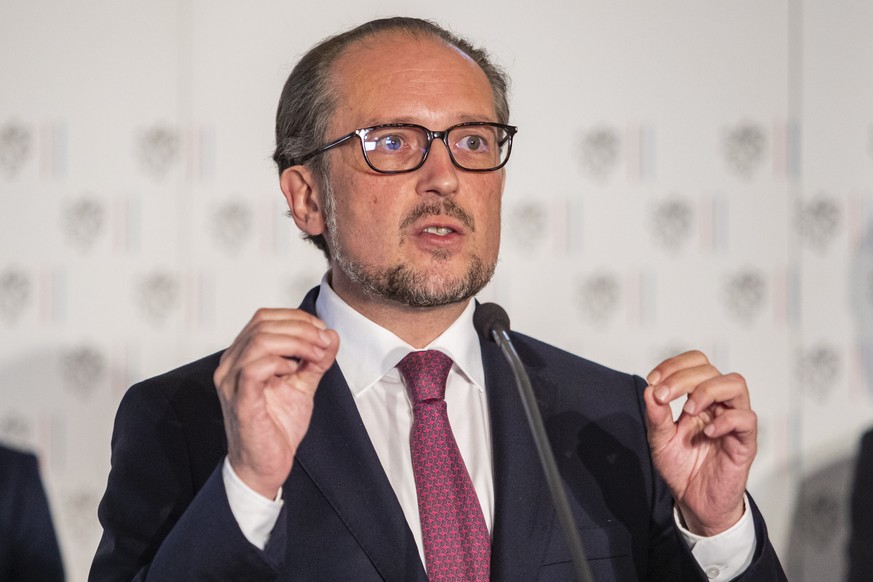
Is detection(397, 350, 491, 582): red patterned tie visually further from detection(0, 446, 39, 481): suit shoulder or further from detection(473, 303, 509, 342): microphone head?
detection(0, 446, 39, 481): suit shoulder

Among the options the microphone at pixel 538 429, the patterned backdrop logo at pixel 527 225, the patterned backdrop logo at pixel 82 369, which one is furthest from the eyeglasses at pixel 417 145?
the patterned backdrop logo at pixel 82 369

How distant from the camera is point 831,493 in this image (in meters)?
2.67

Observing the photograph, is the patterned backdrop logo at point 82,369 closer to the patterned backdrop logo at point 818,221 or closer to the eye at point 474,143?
the eye at point 474,143

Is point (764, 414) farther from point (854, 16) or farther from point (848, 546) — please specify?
point (854, 16)

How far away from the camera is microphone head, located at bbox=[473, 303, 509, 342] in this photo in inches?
58.8

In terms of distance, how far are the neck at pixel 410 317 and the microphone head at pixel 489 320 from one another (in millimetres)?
279

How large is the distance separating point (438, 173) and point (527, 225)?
95cm

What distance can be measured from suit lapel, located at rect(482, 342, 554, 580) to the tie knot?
94mm

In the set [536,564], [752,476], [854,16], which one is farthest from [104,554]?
[854,16]

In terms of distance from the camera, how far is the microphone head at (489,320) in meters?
1.49

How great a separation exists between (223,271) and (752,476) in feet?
4.73

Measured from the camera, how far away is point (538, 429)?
1.28 meters

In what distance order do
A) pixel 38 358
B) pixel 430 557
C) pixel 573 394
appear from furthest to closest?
pixel 38 358 < pixel 573 394 < pixel 430 557

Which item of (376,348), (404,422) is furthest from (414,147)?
(404,422)
